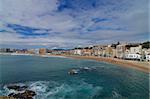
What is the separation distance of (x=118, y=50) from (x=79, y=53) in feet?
146

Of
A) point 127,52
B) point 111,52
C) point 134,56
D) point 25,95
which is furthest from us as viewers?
point 111,52

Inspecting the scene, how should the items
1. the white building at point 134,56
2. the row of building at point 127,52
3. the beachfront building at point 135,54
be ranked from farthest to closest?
the beachfront building at point 135,54 → the white building at point 134,56 → the row of building at point 127,52

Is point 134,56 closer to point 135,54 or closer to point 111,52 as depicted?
point 135,54

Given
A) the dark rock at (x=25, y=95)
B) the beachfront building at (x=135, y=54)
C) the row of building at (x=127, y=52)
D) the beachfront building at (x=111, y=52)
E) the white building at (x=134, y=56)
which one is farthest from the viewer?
the beachfront building at (x=111, y=52)

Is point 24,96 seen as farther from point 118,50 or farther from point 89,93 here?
point 118,50

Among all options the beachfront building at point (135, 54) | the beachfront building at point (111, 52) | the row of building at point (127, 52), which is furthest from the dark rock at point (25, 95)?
the beachfront building at point (111, 52)

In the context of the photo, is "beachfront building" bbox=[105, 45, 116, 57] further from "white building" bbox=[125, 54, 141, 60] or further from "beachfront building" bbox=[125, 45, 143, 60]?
"white building" bbox=[125, 54, 141, 60]

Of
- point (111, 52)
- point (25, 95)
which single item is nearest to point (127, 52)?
point (111, 52)

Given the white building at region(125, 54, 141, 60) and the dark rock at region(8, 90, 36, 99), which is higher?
the white building at region(125, 54, 141, 60)

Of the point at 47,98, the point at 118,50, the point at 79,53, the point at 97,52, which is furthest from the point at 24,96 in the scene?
the point at 79,53

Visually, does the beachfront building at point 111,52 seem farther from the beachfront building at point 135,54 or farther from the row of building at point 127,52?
the beachfront building at point 135,54

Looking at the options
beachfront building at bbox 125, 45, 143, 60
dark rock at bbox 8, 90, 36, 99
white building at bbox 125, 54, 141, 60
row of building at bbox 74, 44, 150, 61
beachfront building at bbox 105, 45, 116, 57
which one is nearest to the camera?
dark rock at bbox 8, 90, 36, 99

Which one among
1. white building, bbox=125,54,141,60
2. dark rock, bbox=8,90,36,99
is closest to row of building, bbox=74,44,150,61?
white building, bbox=125,54,141,60

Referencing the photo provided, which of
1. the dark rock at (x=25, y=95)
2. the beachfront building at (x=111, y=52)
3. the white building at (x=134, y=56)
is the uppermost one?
the beachfront building at (x=111, y=52)
